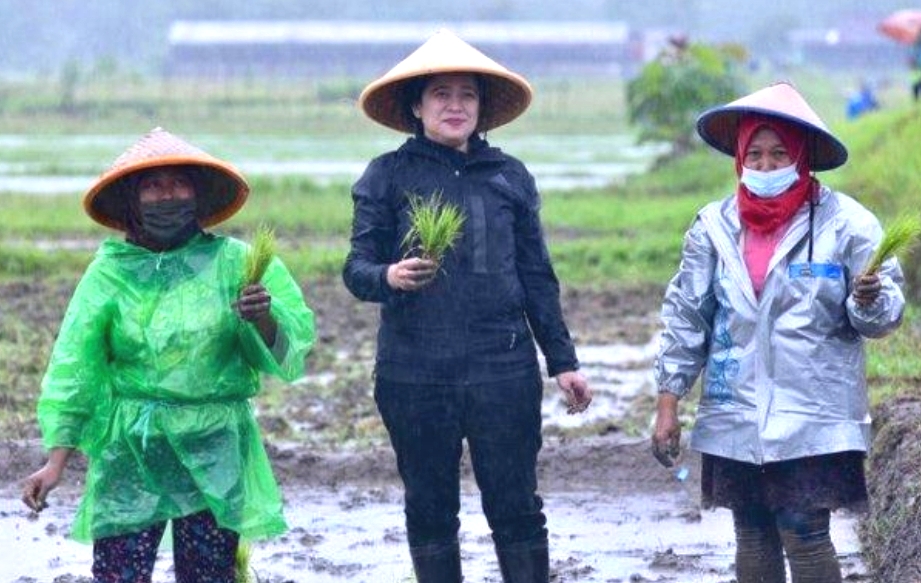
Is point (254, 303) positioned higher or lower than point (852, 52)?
lower

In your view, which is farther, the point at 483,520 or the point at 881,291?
the point at 483,520

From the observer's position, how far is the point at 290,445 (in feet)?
34.4

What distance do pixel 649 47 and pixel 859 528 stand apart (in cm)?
8934

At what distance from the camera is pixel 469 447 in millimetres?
6379

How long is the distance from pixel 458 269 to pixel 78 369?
41.8 inches

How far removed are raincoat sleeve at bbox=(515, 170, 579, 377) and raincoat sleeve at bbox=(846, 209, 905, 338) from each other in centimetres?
85

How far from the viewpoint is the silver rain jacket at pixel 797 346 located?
6.02m

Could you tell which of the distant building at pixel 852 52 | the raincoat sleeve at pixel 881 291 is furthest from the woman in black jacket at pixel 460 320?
the distant building at pixel 852 52

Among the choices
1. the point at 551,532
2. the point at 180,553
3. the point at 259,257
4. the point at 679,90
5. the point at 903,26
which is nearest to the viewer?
the point at 259,257

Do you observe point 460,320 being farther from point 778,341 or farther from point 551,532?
point 551,532

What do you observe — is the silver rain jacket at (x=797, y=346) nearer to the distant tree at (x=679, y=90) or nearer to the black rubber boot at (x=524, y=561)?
the black rubber boot at (x=524, y=561)

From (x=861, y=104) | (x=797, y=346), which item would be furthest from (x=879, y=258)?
(x=861, y=104)

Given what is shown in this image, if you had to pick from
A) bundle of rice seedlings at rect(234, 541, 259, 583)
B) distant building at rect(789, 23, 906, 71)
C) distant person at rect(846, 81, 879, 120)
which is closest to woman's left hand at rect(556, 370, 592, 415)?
bundle of rice seedlings at rect(234, 541, 259, 583)

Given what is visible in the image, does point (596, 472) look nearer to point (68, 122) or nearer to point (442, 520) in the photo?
point (442, 520)
